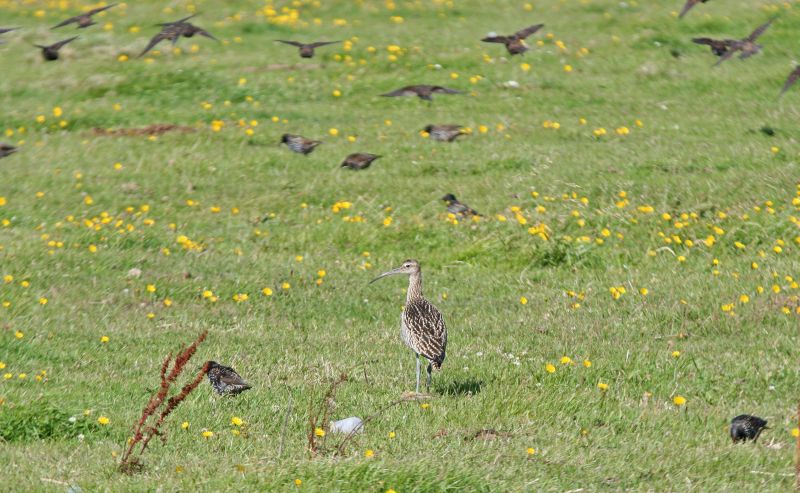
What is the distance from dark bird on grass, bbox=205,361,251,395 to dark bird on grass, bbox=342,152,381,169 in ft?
26.1

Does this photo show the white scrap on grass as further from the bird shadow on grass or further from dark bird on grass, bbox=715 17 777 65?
dark bird on grass, bbox=715 17 777 65

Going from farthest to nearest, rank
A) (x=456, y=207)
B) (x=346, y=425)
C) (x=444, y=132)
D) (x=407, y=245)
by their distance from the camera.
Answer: (x=444, y=132) → (x=456, y=207) → (x=407, y=245) → (x=346, y=425)

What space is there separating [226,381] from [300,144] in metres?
9.15

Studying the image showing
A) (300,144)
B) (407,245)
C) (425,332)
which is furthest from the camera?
(300,144)

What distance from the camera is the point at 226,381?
8.53 meters

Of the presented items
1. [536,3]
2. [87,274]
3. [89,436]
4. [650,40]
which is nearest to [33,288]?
[87,274]

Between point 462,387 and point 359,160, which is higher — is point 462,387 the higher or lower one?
the higher one

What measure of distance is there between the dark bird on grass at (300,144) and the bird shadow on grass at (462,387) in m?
8.72

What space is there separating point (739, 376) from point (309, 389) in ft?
12.2

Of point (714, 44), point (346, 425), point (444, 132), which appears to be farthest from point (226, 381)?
point (444, 132)

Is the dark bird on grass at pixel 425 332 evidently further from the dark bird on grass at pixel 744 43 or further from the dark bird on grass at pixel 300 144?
the dark bird on grass at pixel 300 144

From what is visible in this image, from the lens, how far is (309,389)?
8750 millimetres

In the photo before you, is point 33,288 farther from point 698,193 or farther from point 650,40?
point 650,40

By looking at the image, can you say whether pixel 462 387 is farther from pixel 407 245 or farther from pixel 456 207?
pixel 456 207
